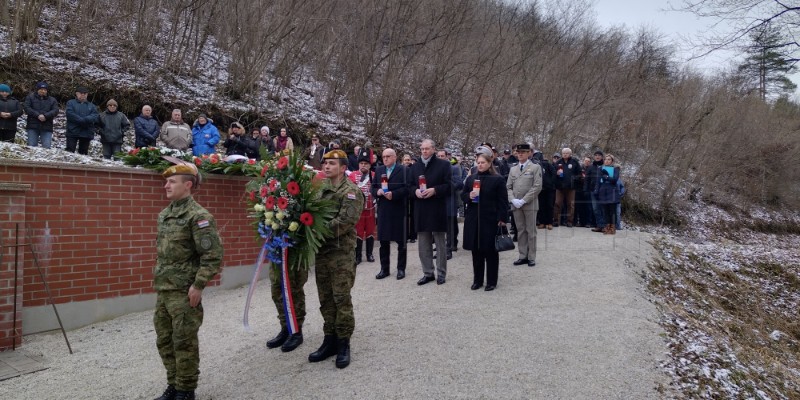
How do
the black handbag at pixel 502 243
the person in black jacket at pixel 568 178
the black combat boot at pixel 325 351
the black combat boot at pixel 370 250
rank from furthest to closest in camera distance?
1. the person in black jacket at pixel 568 178
2. the black combat boot at pixel 370 250
3. the black handbag at pixel 502 243
4. the black combat boot at pixel 325 351

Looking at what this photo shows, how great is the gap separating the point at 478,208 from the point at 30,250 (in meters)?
5.93

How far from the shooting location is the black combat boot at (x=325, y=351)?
4980 millimetres

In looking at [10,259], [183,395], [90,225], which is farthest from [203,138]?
[183,395]

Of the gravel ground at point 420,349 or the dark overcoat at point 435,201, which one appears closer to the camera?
the gravel ground at point 420,349

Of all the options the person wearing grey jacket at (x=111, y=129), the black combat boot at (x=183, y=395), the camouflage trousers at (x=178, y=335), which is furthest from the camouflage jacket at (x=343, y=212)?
the person wearing grey jacket at (x=111, y=129)

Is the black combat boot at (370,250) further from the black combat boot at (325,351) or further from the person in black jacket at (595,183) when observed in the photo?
the person in black jacket at (595,183)

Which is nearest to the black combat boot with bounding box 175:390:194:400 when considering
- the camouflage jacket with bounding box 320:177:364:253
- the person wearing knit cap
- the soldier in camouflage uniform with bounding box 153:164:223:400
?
the soldier in camouflage uniform with bounding box 153:164:223:400

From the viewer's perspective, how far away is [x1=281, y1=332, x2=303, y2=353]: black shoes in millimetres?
5312

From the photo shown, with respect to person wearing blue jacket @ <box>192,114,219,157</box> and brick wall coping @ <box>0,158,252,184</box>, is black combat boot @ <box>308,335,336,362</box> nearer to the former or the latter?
brick wall coping @ <box>0,158,252,184</box>

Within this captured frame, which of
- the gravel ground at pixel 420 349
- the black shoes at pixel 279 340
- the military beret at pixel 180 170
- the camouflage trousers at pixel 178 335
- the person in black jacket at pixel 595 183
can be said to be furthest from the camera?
the person in black jacket at pixel 595 183

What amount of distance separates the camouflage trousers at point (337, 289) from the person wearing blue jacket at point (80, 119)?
7.60 metres

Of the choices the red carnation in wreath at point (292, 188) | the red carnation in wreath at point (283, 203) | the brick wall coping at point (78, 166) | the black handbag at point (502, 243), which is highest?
the brick wall coping at point (78, 166)

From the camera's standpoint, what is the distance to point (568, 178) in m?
13.0

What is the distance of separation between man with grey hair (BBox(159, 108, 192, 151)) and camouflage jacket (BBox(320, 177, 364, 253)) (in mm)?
6704
